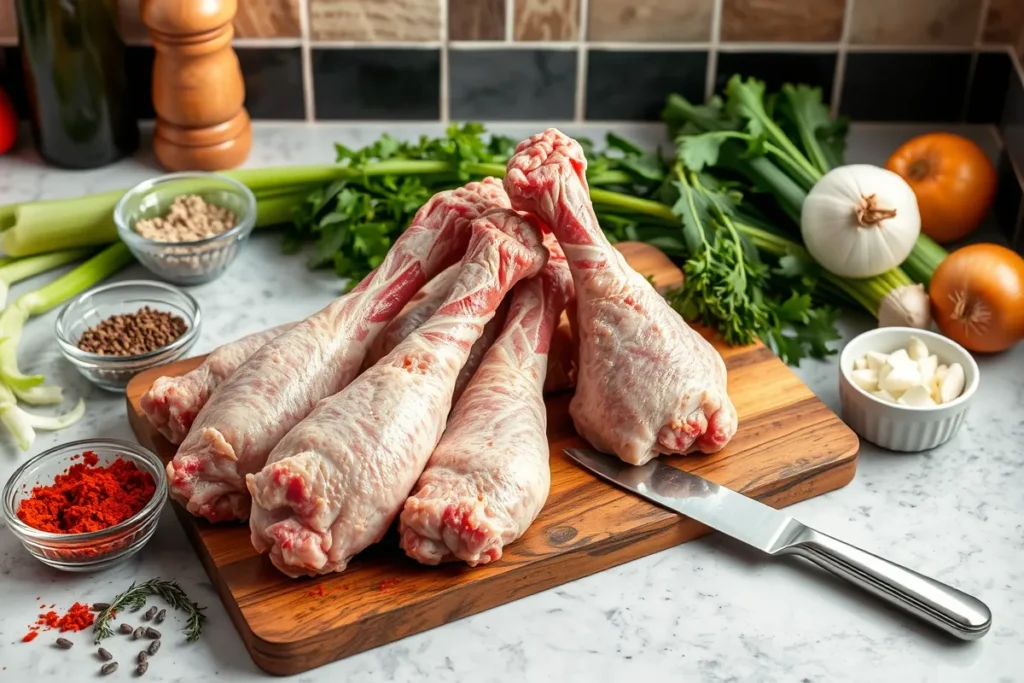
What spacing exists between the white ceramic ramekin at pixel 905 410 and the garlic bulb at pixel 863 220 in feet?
0.73

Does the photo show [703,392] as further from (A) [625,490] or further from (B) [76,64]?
(B) [76,64]

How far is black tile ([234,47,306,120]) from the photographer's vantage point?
9.86ft

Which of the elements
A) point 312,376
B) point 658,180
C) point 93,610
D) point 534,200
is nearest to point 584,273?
point 534,200

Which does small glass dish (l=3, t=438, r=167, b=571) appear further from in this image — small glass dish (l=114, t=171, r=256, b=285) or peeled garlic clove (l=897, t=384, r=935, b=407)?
peeled garlic clove (l=897, t=384, r=935, b=407)

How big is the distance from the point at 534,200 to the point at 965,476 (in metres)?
0.94

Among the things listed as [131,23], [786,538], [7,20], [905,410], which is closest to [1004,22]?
[905,410]

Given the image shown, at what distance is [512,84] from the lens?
3.06 meters

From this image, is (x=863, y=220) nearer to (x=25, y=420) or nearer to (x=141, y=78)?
(x=25, y=420)

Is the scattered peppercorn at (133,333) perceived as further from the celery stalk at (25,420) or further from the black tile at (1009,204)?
the black tile at (1009,204)

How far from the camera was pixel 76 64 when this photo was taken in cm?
275

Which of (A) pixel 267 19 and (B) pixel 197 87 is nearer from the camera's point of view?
(B) pixel 197 87

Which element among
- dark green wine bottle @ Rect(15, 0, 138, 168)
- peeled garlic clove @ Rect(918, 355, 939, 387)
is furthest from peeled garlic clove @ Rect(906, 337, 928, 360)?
dark green wine bottle @ Rect(15, 0, 138, 168)

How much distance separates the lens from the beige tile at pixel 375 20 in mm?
2936

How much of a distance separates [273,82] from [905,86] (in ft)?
5.37
